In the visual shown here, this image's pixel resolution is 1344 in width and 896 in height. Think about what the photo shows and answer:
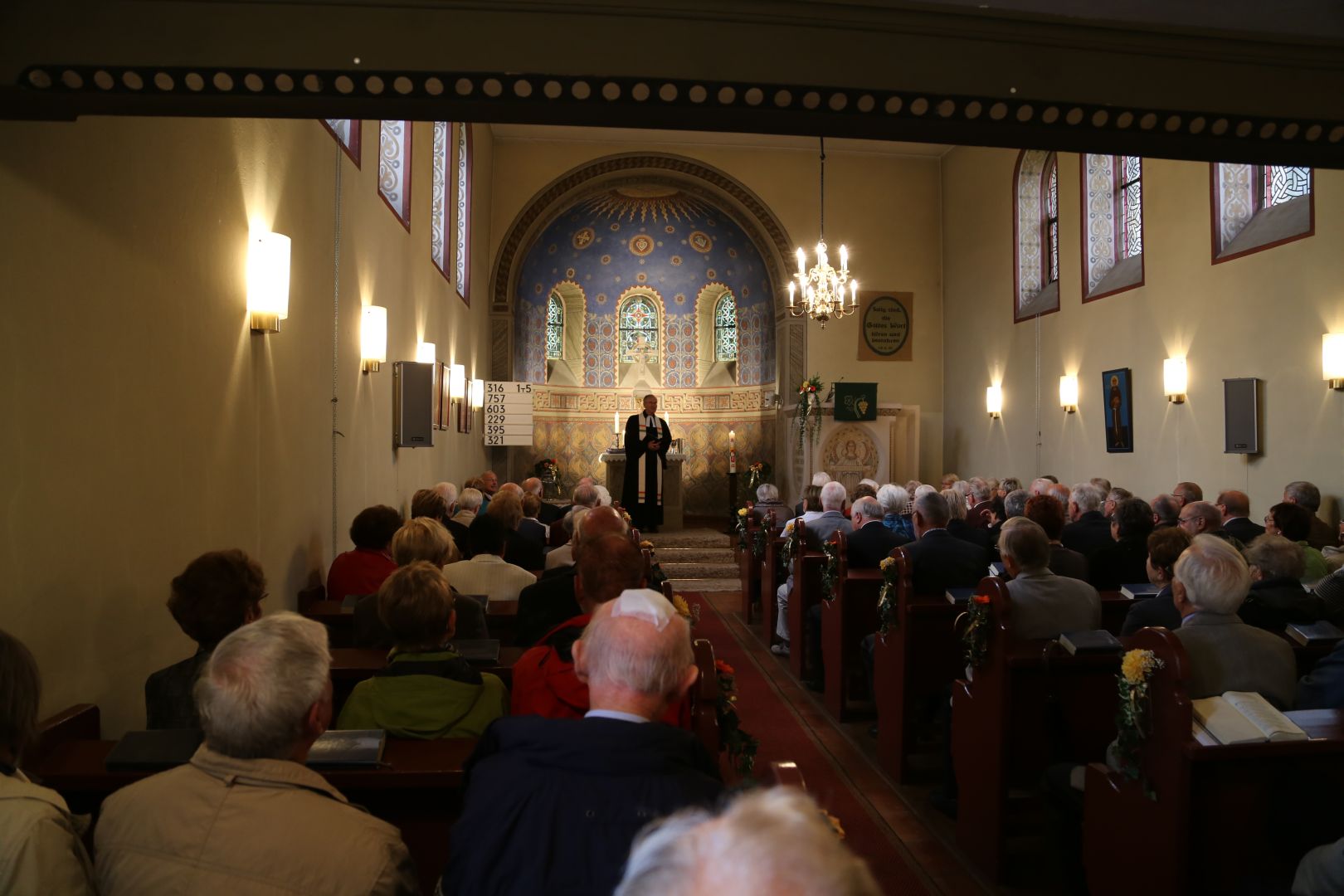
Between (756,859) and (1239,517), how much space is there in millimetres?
6667

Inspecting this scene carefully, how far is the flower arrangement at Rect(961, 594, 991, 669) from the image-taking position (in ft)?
12.1

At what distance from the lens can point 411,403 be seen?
764 cm

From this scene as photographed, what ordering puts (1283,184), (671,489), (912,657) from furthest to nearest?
(671,489), (1283,184), (912,657)

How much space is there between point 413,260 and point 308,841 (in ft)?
24.7

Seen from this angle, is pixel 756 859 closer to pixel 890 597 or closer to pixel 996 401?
pixel 890 597

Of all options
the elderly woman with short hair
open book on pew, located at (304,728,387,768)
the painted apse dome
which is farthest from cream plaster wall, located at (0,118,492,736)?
the painted apse dome

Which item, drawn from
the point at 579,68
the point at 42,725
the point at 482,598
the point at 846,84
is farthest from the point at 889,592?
the point at 42,725

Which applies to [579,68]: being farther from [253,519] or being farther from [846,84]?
[253,519]

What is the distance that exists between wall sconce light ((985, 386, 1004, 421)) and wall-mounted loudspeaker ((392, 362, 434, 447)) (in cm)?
801

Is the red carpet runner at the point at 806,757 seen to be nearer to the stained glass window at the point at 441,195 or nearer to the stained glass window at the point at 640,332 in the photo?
the stained glass window at the point at 441,195

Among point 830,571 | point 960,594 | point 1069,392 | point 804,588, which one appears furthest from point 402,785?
point 1069,392

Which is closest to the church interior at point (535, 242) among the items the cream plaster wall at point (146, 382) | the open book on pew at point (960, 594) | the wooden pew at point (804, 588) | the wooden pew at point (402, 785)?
the cream plaster wall at point (146, 382)

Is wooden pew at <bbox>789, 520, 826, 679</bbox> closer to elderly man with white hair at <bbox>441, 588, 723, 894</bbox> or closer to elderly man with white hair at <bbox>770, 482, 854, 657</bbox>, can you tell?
elderly man with white hair at <bbox>770, 482, 854, 657</bbox>

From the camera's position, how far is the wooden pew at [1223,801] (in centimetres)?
251
